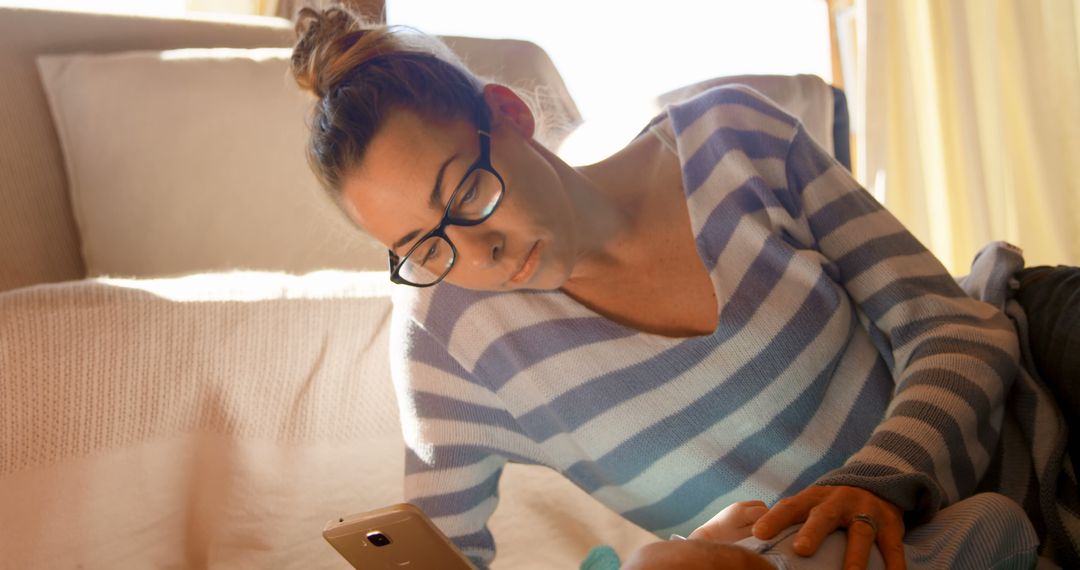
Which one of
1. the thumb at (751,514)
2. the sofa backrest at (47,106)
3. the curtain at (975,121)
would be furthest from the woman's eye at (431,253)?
the curtain at (975,121)

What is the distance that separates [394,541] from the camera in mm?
749

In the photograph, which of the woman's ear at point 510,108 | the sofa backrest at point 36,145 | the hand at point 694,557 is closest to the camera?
the hand at point 694,557

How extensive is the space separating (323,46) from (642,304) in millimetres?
470

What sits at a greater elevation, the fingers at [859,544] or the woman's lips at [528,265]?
the woman's lips at [528,265]

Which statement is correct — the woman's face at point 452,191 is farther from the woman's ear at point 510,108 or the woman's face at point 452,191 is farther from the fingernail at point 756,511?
the fingernail at point 756,511

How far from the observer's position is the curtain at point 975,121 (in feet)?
7.14

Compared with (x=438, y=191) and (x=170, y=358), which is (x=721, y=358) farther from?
(x=170, y=358)

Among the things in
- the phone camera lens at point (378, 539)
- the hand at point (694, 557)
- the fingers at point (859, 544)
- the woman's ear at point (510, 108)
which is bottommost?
the fingers at point (859, 544)

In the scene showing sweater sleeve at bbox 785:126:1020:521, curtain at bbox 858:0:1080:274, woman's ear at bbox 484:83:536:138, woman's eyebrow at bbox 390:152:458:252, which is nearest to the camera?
sweater sleeve at bbox 785:126:1020:521

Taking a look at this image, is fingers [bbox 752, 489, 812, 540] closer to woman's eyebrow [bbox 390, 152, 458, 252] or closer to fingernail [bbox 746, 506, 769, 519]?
fingernail [bbox 746, 506, 769, 519]

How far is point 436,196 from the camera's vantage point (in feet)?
3.26

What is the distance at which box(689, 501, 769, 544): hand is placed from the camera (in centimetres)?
79

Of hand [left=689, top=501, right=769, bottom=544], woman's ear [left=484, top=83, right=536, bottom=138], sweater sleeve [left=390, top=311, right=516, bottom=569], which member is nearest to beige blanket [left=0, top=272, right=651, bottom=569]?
sweater sleeve [left=390, top=311, right=516, bottom=569]

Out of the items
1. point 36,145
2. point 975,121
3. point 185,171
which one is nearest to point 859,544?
point 185,171
